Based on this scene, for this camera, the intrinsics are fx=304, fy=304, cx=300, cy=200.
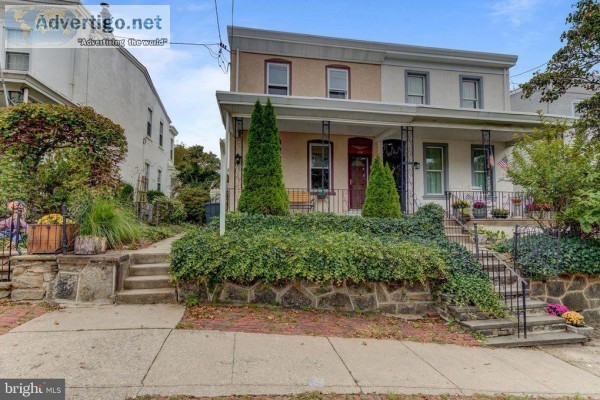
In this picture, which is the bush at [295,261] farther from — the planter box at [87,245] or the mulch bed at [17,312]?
the mulch bed at [17,312]

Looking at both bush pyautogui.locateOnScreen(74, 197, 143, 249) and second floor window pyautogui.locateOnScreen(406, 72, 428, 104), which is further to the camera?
second floor window pyautogui.locateOnScreen(406, 72, 428, 104)

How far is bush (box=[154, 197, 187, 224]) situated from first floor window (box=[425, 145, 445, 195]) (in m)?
9.46

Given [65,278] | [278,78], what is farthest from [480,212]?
[65,278]

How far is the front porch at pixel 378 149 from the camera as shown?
9055 millimetres

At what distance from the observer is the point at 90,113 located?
6.59 m

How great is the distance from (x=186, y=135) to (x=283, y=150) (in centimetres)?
1976

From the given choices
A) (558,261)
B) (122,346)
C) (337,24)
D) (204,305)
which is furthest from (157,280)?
(337,24)

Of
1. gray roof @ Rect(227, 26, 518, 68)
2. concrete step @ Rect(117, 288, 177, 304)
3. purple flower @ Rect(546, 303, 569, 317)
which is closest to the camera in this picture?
concrete step @ Rect(117, 288, 177, 304)

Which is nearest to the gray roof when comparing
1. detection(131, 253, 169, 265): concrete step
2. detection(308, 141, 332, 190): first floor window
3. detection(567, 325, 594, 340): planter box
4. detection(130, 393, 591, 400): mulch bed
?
detection(308, 141, 332, 190): first floor window

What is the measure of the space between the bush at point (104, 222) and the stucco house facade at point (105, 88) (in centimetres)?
571

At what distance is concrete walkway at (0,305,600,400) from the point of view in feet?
8.97

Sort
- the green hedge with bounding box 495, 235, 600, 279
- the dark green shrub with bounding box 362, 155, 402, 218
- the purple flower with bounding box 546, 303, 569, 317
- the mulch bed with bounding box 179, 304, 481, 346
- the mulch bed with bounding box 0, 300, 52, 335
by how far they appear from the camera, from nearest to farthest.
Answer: the mulch bed with bounding box 0, 300, 52, 335 < the mulch bed with bounding box 179, 304, 481, 346 < the purple flower with bounding box 546, 303, 569, 317 < the green hedge with bounding box 495, 235, 600, 279 < the dark green shrub with bounding box 362, 155, 402, 218

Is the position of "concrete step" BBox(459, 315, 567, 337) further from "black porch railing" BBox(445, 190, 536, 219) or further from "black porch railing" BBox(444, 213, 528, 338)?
"black porch railing" BBox(445, 190, 536, 219)

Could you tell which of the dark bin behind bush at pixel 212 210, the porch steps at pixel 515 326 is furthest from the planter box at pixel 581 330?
the dark bin behind bush at pixel 212 210
